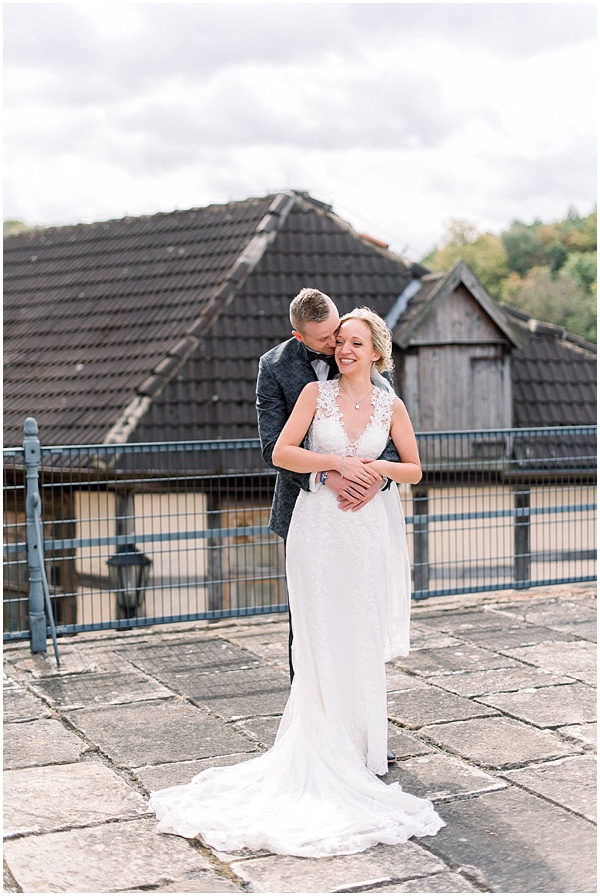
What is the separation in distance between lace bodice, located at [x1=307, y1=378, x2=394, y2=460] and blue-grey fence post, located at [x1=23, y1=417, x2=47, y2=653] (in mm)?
2790

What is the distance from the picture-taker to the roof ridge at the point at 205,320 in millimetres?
14571

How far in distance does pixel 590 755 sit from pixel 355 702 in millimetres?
1156

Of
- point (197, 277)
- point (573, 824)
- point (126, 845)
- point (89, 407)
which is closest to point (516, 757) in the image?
point (573, 824)

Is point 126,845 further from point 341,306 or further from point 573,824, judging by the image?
point 341,306

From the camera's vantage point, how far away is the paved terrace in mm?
3457

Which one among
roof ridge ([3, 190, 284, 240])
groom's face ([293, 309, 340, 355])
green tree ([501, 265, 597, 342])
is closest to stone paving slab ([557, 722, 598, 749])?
groom's face ([293, 309, 340, 355])

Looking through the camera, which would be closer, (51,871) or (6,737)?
(51,871)

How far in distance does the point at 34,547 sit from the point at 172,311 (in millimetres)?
10389

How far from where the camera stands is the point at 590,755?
15.0 ft

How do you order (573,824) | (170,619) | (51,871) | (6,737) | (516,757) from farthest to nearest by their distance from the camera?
1. (170,619)
2. (6,737)
3. (516,757)
4. (573,824)
5. (51,871)

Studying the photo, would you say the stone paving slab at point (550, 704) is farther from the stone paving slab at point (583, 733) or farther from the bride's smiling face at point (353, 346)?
the bride's smiling face at point (353, 346)

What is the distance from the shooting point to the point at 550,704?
530cm

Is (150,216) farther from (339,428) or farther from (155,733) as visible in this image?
(339,428)

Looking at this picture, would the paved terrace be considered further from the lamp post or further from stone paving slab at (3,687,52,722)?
the lamp post
